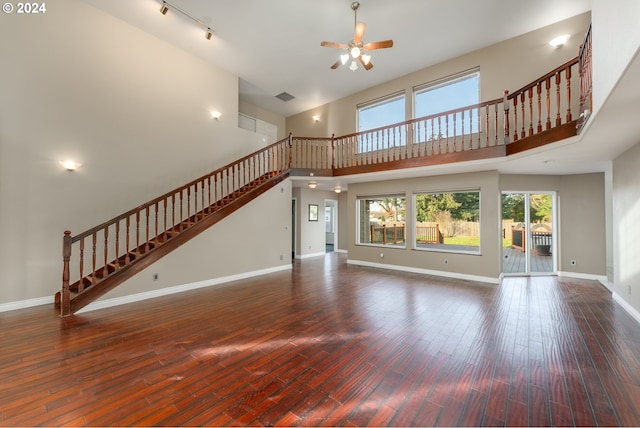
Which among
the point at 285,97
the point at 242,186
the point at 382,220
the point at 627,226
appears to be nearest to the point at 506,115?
the point at 627,226

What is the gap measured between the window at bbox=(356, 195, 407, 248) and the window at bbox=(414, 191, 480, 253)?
458 mm

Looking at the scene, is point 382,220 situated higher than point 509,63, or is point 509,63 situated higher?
point 509,63

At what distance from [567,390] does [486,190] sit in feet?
14.6

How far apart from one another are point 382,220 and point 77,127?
7.17 meters

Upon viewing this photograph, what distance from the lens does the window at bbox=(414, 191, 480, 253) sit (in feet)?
19.8

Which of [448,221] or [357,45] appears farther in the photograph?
[448,221]

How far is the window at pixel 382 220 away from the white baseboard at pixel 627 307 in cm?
386

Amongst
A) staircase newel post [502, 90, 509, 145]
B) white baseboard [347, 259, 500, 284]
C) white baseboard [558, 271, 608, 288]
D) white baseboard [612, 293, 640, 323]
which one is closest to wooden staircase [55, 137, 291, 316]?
white baseboard [347, 259, 500, 284]

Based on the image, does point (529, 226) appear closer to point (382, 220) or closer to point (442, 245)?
point (442, 245)

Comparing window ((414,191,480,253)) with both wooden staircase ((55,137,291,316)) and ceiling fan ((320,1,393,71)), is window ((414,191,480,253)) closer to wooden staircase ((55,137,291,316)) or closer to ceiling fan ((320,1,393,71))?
ceiling fan ((320,1,393,71))

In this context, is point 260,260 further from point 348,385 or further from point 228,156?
point 348,385

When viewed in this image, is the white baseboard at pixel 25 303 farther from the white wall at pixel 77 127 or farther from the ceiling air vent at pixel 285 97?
the ceiling air vent at pixel 285 97

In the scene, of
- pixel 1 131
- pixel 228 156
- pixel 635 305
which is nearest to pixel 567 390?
pixel 635 305

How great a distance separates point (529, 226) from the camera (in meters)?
6.32
